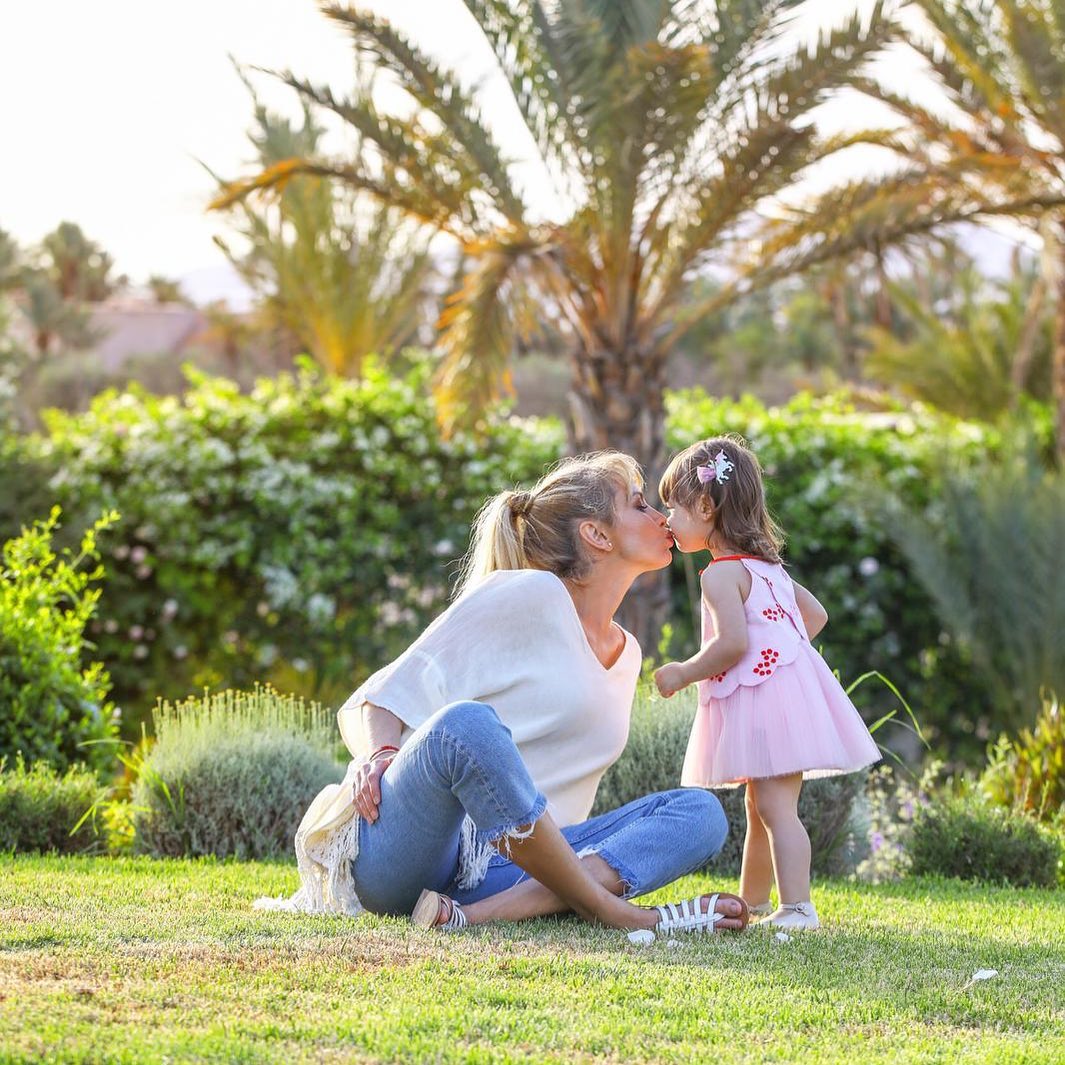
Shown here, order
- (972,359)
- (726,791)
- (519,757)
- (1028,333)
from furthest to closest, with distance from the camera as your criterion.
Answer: (972,359) → (1028,333) → (726,791) → (519,757)

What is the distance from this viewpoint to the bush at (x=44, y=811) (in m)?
5.09

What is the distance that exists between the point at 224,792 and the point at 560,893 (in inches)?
85.6

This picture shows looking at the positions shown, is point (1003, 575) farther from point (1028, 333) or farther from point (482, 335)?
point (1028, 333)

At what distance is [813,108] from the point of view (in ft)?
27.6

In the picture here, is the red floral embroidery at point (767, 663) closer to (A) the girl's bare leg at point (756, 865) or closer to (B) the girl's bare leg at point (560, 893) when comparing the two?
(A) the girl's bare leg at point (756, 865)

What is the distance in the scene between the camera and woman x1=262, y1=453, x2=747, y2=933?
332 centimetres

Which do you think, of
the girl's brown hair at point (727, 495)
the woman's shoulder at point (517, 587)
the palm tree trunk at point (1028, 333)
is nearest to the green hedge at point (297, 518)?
the palm tree trunk at point (1028, 333)

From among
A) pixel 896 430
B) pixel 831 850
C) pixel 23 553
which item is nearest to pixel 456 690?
pixel 831 850

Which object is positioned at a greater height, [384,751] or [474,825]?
[384,751]

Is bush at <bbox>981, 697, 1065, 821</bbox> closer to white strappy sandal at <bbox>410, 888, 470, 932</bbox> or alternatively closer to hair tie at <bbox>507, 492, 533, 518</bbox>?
hair tie at <bbox>507, 492, 533, 518</bbox>

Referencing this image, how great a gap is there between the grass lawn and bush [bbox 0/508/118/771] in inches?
87.6

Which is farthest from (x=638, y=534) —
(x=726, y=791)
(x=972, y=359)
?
(x=972, y=359)

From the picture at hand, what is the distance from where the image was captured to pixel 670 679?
3.84 metres

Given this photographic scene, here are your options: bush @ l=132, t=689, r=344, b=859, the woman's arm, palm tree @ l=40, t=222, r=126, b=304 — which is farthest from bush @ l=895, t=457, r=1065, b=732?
palm tree @ l=40, t=222, r=126, b=304
